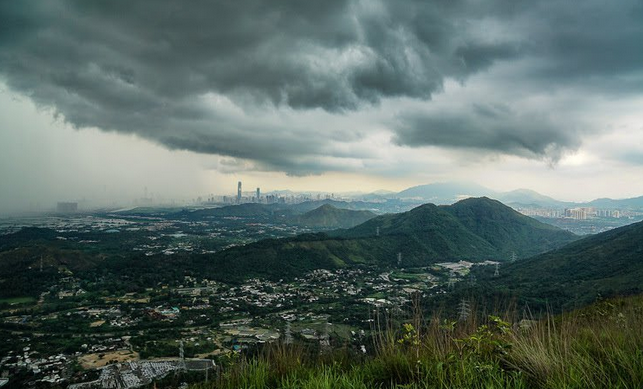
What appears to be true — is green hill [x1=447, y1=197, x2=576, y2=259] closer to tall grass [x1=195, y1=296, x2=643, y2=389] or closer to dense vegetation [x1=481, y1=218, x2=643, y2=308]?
dense vegetation [x1=481, y1=218, x2=643, y2=308]

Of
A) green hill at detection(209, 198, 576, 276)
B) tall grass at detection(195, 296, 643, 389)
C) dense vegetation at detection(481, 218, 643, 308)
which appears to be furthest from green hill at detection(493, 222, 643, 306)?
tall grass at detection(195, 296, 643, 389)

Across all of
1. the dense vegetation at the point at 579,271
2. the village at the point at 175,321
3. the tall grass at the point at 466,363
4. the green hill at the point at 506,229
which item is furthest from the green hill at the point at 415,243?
the tall grass at the point at 466,363

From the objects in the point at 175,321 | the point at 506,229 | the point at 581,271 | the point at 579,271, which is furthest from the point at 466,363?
the point at 506,229

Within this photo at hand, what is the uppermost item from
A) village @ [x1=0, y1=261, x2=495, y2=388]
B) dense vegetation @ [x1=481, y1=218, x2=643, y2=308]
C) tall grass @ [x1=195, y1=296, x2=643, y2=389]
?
tall grass @ [x1=195, y1=296, x2=643, y2=389]

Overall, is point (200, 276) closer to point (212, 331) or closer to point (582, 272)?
point (212, 331)

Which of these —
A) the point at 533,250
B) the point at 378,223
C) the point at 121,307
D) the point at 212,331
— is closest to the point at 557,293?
the point at 212,331

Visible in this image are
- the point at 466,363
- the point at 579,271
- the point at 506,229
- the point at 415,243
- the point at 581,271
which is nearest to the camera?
the point at 466,363

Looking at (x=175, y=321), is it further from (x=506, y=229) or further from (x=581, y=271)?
(x=506, y=229)
